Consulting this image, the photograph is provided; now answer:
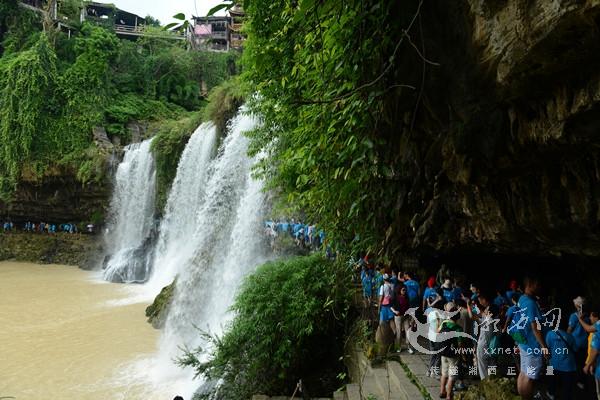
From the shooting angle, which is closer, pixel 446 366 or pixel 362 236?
pixel 446 366

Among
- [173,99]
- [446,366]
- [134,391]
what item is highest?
[173,99]

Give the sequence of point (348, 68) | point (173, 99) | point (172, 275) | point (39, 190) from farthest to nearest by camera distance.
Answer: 1. point (173, 99)
2. point (39, 190)
3. point (172, 275)
4. point (348, 68)

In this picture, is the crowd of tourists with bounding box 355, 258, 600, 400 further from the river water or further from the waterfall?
the waterfall

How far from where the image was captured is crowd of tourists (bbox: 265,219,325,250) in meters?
9.65

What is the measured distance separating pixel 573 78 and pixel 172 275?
16396 mm

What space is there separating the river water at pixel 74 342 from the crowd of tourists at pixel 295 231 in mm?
4326

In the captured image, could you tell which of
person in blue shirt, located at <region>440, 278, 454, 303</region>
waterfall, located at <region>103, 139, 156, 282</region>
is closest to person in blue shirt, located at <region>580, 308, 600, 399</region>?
person in blue shirt, located at <region>440, 278, 454, 303</region>

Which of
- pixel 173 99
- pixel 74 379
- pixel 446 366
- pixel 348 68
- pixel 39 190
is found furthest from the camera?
pixel 173 99

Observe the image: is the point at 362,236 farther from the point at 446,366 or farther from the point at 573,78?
the point at 573,78

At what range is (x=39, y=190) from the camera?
22328 millimetres

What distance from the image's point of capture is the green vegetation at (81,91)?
2136 centimetres

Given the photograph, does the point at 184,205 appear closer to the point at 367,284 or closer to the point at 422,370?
the point at 367,284

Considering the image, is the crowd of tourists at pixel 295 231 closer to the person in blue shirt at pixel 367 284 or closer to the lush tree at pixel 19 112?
the person in blue shirt at pixel 367 284

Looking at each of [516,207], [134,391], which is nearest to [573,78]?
[516,207]
